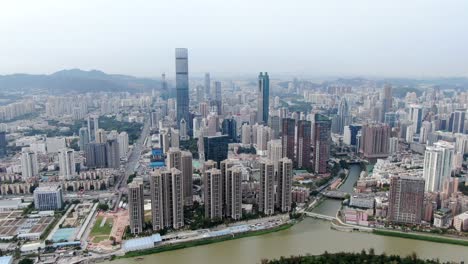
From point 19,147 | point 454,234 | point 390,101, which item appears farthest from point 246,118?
point 454,234

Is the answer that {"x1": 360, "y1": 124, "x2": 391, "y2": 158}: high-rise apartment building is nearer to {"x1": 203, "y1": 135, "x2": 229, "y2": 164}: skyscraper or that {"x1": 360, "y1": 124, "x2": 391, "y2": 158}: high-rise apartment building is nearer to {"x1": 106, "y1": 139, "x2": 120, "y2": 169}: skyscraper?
{"x1": 203, "y1": 135, "x2": 229, "y2": 164}: skyscraper

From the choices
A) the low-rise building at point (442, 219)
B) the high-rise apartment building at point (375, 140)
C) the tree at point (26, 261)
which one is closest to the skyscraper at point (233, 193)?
the tree at point (26, 261)

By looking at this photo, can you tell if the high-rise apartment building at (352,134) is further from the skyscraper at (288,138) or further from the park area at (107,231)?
the park area at (107,231)

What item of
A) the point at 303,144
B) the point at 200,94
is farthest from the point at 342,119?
the point at 200,94

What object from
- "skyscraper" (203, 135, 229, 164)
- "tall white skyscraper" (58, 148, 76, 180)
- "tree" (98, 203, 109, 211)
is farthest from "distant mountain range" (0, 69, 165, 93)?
"tree" (98, 203, 109, 211)

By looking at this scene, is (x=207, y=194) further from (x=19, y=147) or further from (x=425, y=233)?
(x=19, y=147)
